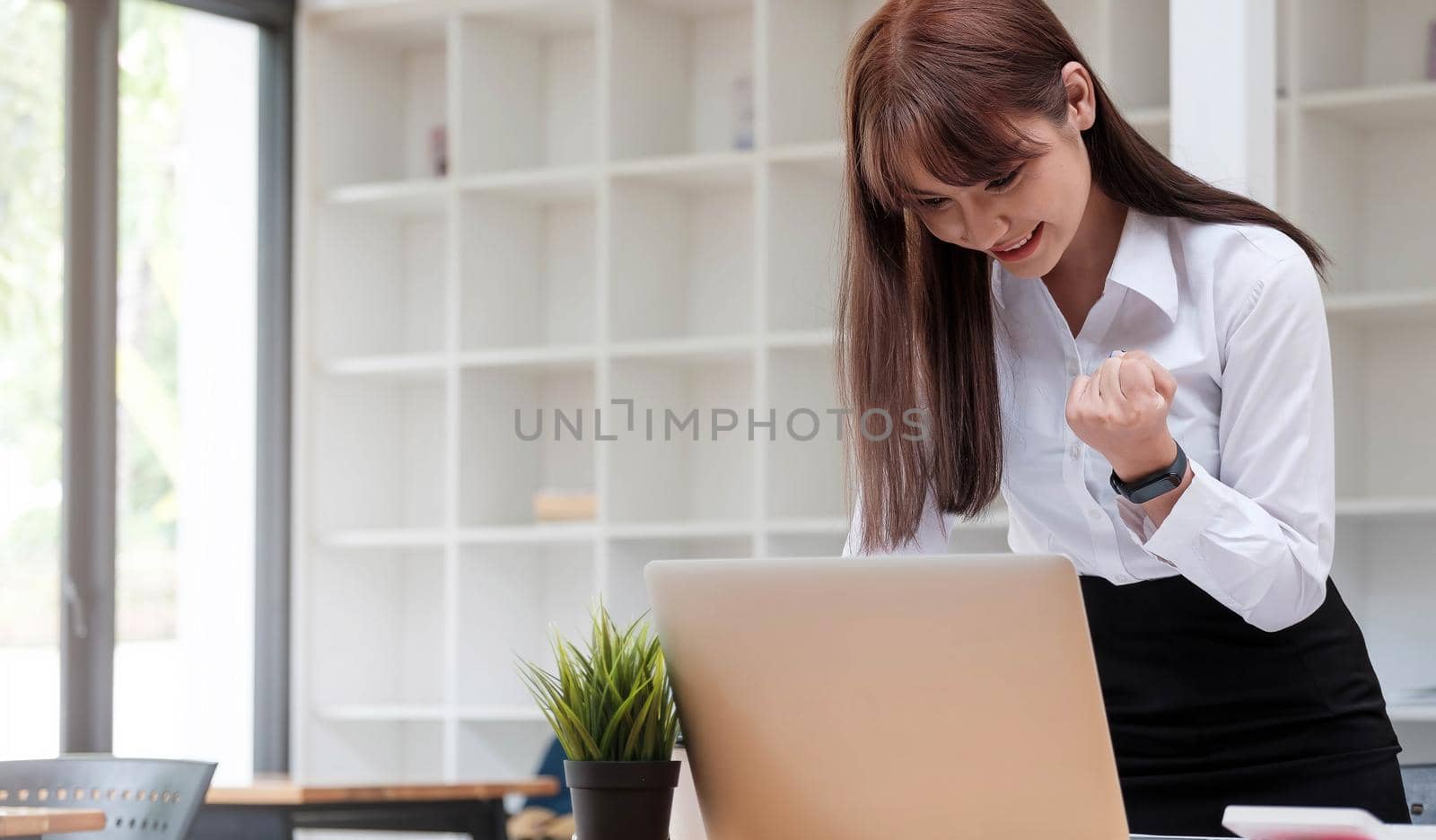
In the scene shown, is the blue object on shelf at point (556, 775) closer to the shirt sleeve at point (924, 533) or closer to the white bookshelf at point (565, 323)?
the white bookshelf at point (565, 323)

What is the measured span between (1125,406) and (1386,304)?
7.72 feet

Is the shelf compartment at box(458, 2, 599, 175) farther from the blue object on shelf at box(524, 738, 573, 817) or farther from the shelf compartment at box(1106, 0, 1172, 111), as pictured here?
the blue object on shelf at box(524, 738, 573, 817)

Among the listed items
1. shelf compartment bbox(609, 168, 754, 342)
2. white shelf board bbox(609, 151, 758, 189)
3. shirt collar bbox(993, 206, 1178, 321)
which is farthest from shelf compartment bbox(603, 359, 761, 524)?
shirt collar bbox(993, 206, 1178, 321)

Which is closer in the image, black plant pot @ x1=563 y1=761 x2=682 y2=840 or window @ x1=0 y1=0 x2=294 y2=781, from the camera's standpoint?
black plant pot @ x1=563 y1=761 x2=682 y2=840

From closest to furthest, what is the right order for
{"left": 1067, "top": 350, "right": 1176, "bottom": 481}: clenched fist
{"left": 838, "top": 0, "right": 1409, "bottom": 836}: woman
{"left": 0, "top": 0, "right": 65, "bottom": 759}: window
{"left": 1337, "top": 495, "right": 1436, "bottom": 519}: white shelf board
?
{"left": 1067, "top": 350, "right": 1176, "bottom": 481}: clenched fist < {"left": 838, "top": 0, "right": 1409, "bottom": 836}: woman < {"left": 1337, "top": 495, "right": 1436, "bottom": 519}: white shelf board < {"left": 0, "top": 0, "right": 65, "bottom": 759}: window

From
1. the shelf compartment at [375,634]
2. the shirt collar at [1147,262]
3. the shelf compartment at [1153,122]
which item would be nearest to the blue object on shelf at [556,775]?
the shelf compartment at [375,634]

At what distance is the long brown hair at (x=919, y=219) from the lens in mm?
1341

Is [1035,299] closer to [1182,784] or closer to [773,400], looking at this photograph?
[1182,784]

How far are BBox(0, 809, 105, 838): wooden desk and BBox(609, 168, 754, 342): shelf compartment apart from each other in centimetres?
223

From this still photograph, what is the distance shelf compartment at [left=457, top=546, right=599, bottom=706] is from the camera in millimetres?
4262

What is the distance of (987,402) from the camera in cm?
151

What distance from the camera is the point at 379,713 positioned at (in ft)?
14.1

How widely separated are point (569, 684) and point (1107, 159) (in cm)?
70

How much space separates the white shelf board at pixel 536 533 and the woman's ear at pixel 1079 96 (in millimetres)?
2708
